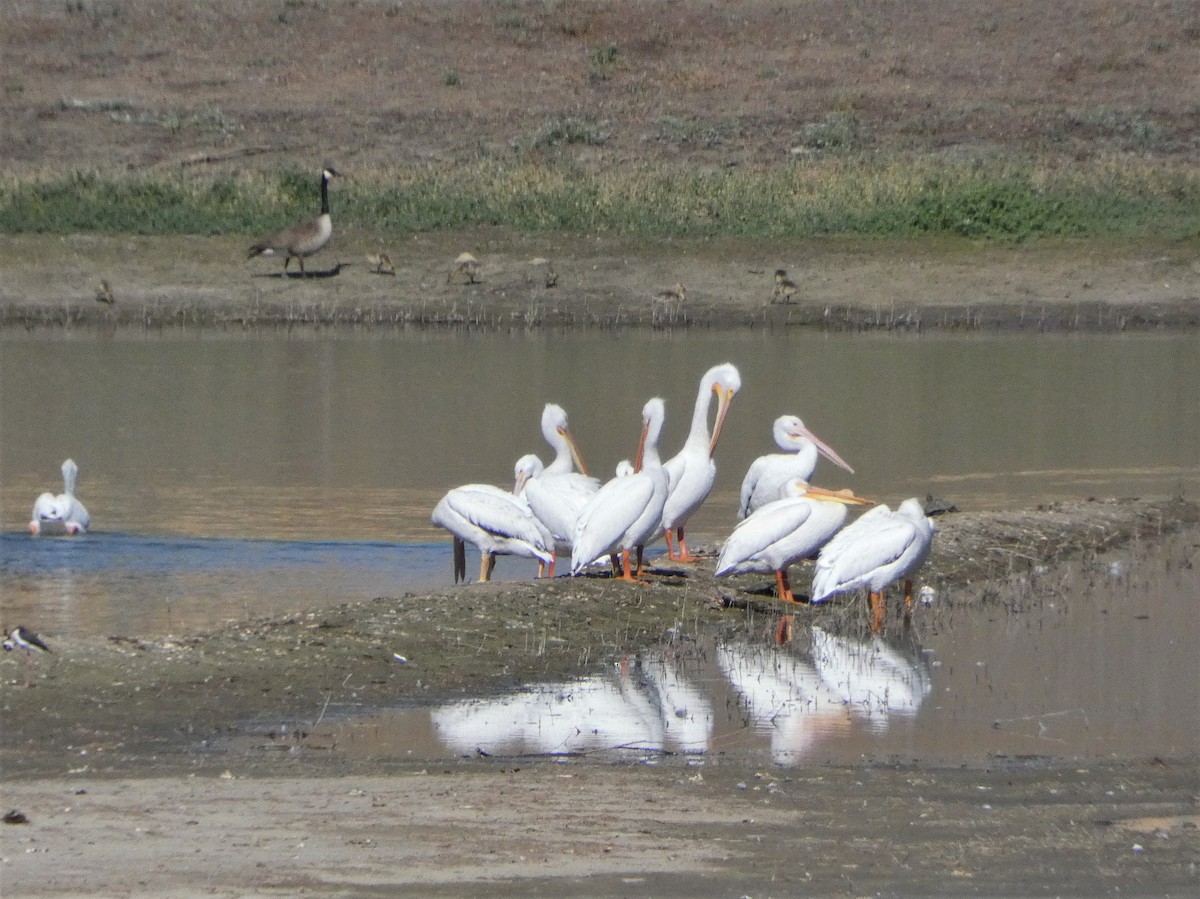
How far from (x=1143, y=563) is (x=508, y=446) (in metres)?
6.02

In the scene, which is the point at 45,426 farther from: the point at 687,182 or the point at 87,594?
the point at 687,182

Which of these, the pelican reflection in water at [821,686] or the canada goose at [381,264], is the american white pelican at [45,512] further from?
the canada goose at [381,264]

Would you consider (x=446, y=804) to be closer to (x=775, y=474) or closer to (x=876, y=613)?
(x=876, y=613)

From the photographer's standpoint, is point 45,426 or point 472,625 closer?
point 472,625

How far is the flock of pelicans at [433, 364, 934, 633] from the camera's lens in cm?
817

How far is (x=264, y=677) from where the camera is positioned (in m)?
6.86

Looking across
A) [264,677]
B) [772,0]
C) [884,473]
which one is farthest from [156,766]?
[772,0]

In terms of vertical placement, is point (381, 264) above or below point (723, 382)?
above

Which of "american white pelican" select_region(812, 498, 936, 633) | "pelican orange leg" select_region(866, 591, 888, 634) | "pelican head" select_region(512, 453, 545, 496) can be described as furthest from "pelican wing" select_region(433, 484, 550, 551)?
"pelican orange leg" select_region(866, 591, 888, 634)

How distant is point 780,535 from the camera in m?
8.38

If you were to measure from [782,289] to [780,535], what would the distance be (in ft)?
47.7

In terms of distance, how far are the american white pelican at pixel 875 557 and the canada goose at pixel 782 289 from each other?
1449 cm

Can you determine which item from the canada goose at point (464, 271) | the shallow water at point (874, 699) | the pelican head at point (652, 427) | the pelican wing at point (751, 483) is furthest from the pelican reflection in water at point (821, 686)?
the canada goose at point (464, 271)

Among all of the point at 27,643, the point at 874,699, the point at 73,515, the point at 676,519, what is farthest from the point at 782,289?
the point at 27,643
